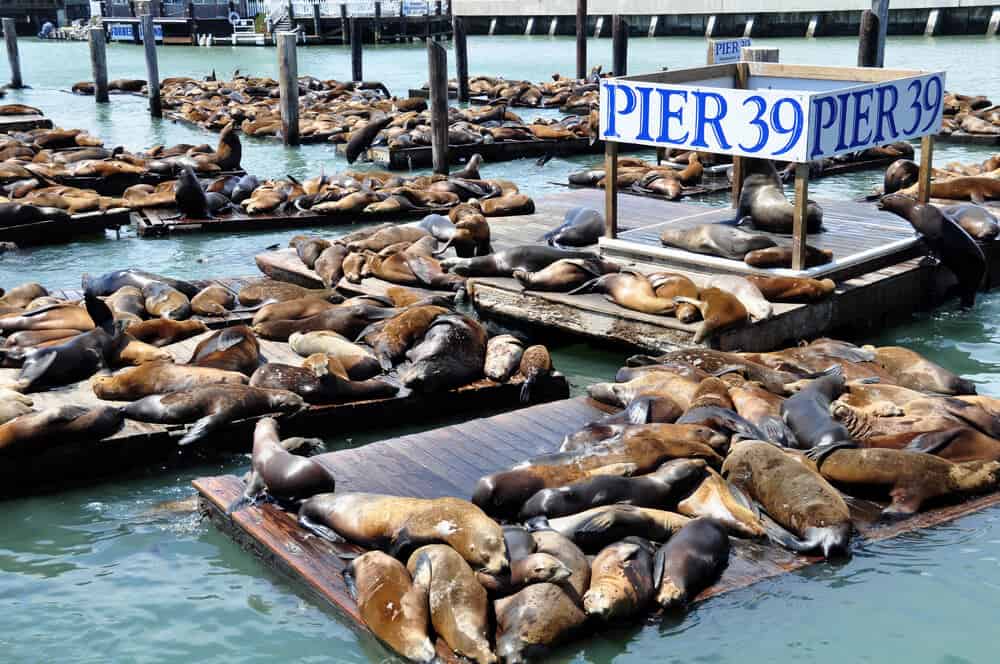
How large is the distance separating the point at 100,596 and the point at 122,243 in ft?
26.3

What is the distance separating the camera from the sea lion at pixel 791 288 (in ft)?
25.0

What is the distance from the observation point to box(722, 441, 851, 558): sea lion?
4523 mm

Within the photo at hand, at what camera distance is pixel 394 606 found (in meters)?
3.96

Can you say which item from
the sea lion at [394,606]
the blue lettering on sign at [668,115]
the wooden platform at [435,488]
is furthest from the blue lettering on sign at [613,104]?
the sea lion at [394,606]

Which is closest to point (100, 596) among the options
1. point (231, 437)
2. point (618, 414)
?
point (231, 437)

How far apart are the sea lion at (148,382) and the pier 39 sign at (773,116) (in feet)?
11.9

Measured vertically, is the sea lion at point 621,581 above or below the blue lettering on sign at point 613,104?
below

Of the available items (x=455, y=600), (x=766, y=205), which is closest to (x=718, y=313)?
(x=766, y=205)

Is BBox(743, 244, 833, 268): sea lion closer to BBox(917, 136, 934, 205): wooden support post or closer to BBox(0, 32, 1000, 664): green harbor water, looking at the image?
BBox(0, 32, 1000, 664): green harbor water

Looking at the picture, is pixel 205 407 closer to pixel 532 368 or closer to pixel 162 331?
pixel 162 331

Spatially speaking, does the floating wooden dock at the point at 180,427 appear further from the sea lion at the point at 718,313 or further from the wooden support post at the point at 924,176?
the wooden support post at the point at 924,176

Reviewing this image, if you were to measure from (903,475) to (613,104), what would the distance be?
4538 mm

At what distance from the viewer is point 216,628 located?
14.6 ft

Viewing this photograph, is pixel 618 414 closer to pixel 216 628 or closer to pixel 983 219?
pixel 216 628
